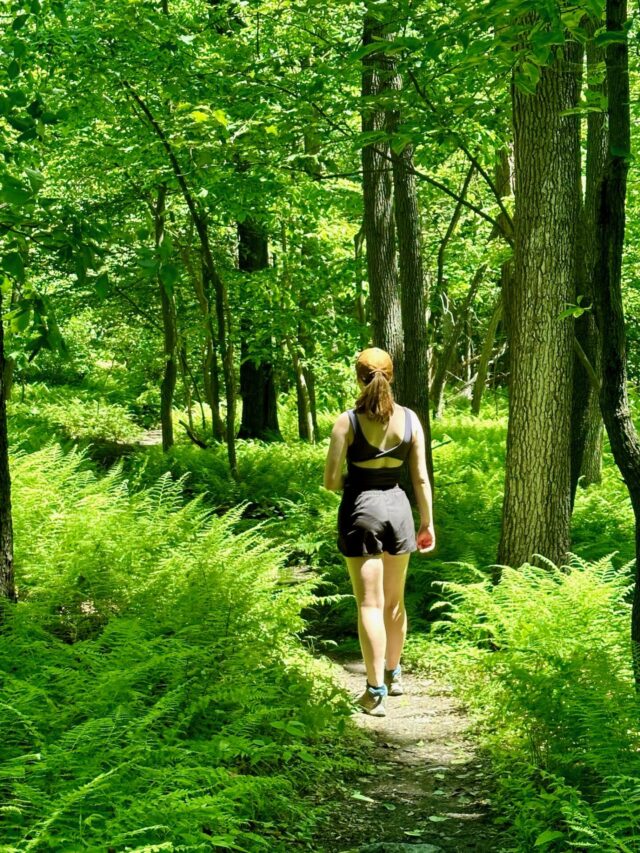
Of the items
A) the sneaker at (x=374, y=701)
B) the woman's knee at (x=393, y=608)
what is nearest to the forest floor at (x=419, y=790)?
the sneaker at (x=374, y=701)

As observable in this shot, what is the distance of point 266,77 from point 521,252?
3.36m

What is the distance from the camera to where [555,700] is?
4.69m

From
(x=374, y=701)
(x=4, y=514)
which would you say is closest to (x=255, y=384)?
(x=374, y=701)

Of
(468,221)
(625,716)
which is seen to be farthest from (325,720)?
(468,221)

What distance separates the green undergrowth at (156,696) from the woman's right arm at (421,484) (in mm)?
1066

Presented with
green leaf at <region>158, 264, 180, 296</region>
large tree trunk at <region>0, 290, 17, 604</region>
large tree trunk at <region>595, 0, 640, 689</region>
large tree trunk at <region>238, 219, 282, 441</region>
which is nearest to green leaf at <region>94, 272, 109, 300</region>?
green leaf at <region>158, 264, 180, 296</region>

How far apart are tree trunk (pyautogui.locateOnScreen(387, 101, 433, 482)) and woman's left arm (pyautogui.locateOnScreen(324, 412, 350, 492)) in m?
3.98

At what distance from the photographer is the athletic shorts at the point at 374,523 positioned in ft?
18.6

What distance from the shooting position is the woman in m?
5.66

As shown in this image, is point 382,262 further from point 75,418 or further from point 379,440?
point 75,418

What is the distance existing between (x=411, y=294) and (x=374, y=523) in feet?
15.4

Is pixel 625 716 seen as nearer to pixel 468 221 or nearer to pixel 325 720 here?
pixel 325 720

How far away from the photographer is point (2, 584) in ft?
17.6

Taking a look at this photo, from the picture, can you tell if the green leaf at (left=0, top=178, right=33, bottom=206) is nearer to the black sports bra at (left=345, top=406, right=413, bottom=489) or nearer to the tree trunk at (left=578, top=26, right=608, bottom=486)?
the black sports bra at (left=345, top=406, right=413, bottom=489)
